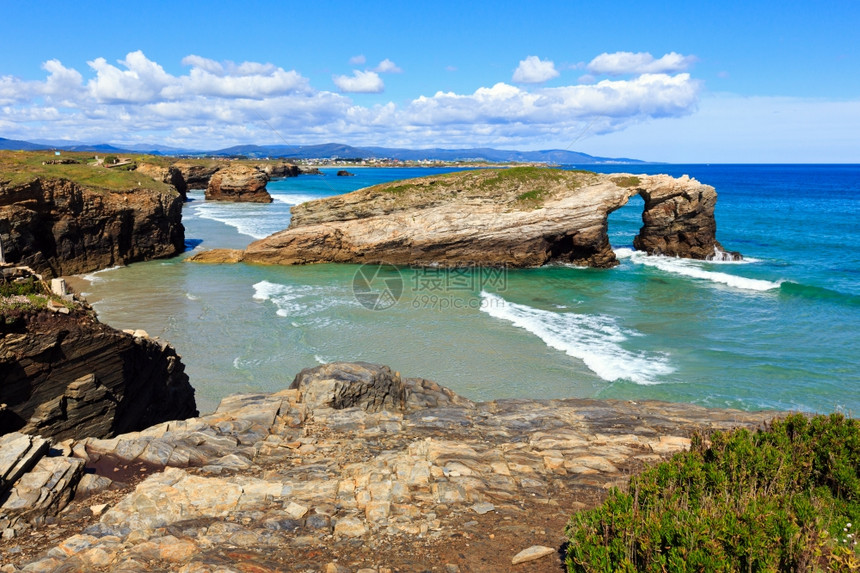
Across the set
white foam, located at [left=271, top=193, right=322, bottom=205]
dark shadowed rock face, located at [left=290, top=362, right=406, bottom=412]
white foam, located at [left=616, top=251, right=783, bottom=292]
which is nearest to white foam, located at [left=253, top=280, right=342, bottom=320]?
dark shadowed rock face, located at [left=290, top=362, right=406, bottom=412]

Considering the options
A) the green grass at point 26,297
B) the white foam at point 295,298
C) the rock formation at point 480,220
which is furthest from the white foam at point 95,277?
the green grass at point 26,297

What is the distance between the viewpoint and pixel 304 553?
6.77 m

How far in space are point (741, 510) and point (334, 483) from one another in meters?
5.91

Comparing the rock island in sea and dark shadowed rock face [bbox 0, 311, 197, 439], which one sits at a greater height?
dark shadowed rock face [bbox 0, 311, 197, 439]

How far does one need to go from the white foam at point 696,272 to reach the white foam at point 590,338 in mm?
12850

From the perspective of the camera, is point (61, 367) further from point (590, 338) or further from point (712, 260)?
point (712, 260)

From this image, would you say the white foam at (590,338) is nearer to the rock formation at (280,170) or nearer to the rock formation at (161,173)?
the rock formation at (161,173)

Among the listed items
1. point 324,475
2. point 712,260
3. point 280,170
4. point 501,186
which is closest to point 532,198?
point 501,186

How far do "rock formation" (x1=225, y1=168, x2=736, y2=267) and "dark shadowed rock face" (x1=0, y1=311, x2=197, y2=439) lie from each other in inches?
1044

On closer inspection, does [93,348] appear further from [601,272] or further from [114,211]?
[601,272]

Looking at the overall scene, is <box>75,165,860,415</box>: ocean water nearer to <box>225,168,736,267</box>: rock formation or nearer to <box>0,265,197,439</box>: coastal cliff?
<box>225,168,736,267</box>: rock formation

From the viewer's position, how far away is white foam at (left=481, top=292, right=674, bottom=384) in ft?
60.2

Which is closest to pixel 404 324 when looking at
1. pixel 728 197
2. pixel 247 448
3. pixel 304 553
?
pixel 247 448

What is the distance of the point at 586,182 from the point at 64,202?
3546 centimetres
